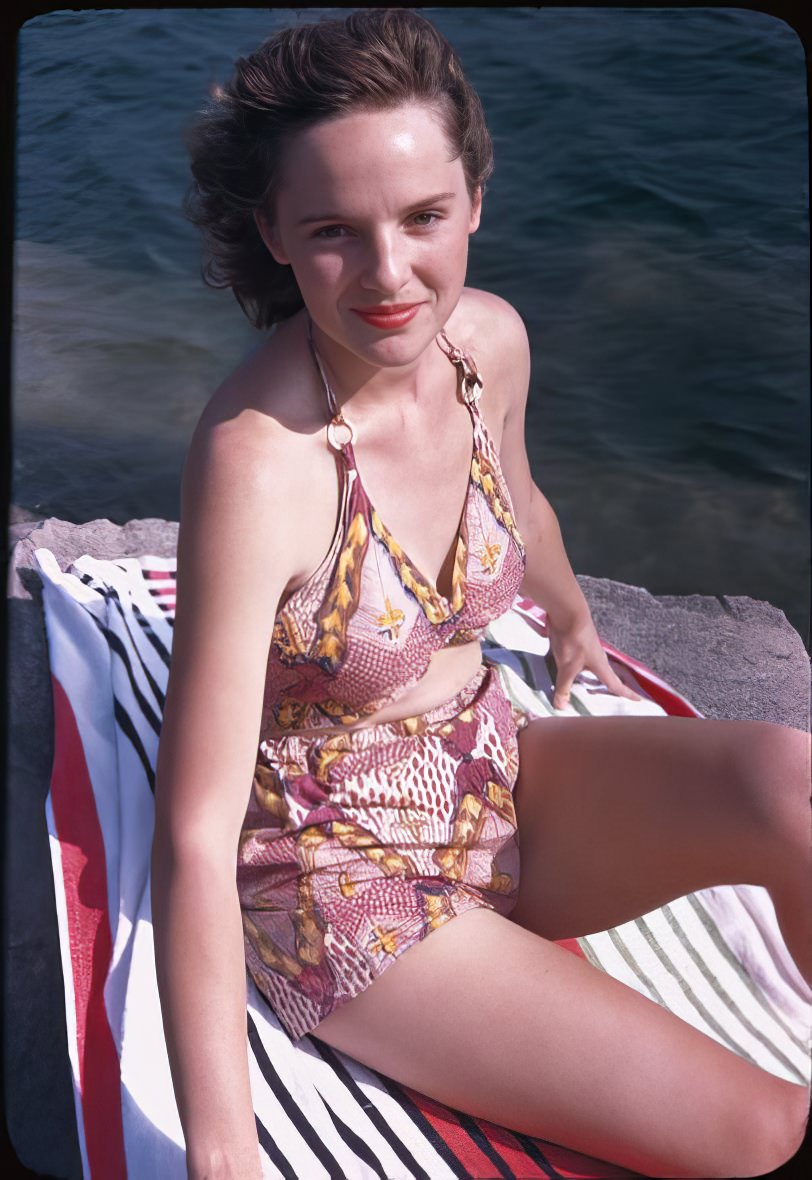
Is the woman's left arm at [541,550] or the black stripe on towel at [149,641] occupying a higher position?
the woman's left arm at [541,550]

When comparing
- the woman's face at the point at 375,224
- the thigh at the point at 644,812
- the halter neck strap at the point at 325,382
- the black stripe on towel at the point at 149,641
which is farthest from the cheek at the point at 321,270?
the black stripe on towel at the point at 149,641

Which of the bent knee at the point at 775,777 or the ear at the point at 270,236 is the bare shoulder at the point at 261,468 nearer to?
the ear at the point at 270,236

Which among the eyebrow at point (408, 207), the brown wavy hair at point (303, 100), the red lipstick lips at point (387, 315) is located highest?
the brown wavy hair at point (303, 100)

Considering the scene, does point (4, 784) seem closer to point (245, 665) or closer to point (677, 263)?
point (245, 665)

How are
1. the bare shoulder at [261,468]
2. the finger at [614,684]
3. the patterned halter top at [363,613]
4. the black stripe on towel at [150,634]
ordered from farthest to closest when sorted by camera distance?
the black stripe on towel at [150,634]
the finger at [614,684]
the patterned halter top at [363,613]
the bare shoulder at [261,468]

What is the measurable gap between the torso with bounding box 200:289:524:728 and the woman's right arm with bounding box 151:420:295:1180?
5cm

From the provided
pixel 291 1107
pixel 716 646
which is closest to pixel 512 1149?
pixel 291 1107

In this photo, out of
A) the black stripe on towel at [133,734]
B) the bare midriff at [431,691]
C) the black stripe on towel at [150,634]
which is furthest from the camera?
the black stripe on towel at [150,634]

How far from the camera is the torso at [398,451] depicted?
4.84 feet

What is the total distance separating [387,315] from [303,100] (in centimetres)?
24

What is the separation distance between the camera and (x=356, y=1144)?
153cm

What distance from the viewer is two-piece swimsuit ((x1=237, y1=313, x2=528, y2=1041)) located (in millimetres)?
1510

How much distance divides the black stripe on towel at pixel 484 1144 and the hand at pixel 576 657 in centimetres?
89

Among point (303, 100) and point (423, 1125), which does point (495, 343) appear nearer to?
point (303, 100)
